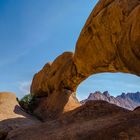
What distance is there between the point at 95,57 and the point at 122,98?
163 meters

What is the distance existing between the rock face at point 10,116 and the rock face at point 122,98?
396 feet

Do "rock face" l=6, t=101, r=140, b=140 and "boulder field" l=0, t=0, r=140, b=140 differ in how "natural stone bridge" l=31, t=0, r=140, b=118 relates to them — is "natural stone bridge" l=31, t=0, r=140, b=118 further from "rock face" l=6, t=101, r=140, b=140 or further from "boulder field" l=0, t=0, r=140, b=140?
"rock face" l=6, t=101, r=140, b=140

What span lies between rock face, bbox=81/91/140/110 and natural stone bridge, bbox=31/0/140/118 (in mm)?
117448

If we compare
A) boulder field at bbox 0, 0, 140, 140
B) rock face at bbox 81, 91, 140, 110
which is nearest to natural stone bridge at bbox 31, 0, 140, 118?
boulder field at bbox 0, 0, 140, 140

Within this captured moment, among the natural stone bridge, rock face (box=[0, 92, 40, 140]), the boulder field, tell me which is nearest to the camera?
the boulder field

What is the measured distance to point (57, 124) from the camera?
1817 cm

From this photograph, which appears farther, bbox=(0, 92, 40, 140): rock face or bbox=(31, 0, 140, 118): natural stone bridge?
bbox=(0, 92, 40, 140): rock face

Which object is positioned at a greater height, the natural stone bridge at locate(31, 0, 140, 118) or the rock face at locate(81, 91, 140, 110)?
the rock face at locate(81, 91, 140, 110)

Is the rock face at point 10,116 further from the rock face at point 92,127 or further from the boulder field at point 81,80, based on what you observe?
the rock face at point 92,127

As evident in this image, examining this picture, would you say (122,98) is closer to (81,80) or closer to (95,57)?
(81,80)

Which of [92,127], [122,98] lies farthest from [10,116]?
[122,98]

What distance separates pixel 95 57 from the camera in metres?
26.0

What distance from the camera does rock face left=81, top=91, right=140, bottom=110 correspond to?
161 metres

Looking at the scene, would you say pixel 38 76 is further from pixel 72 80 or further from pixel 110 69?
pixel 110 69
